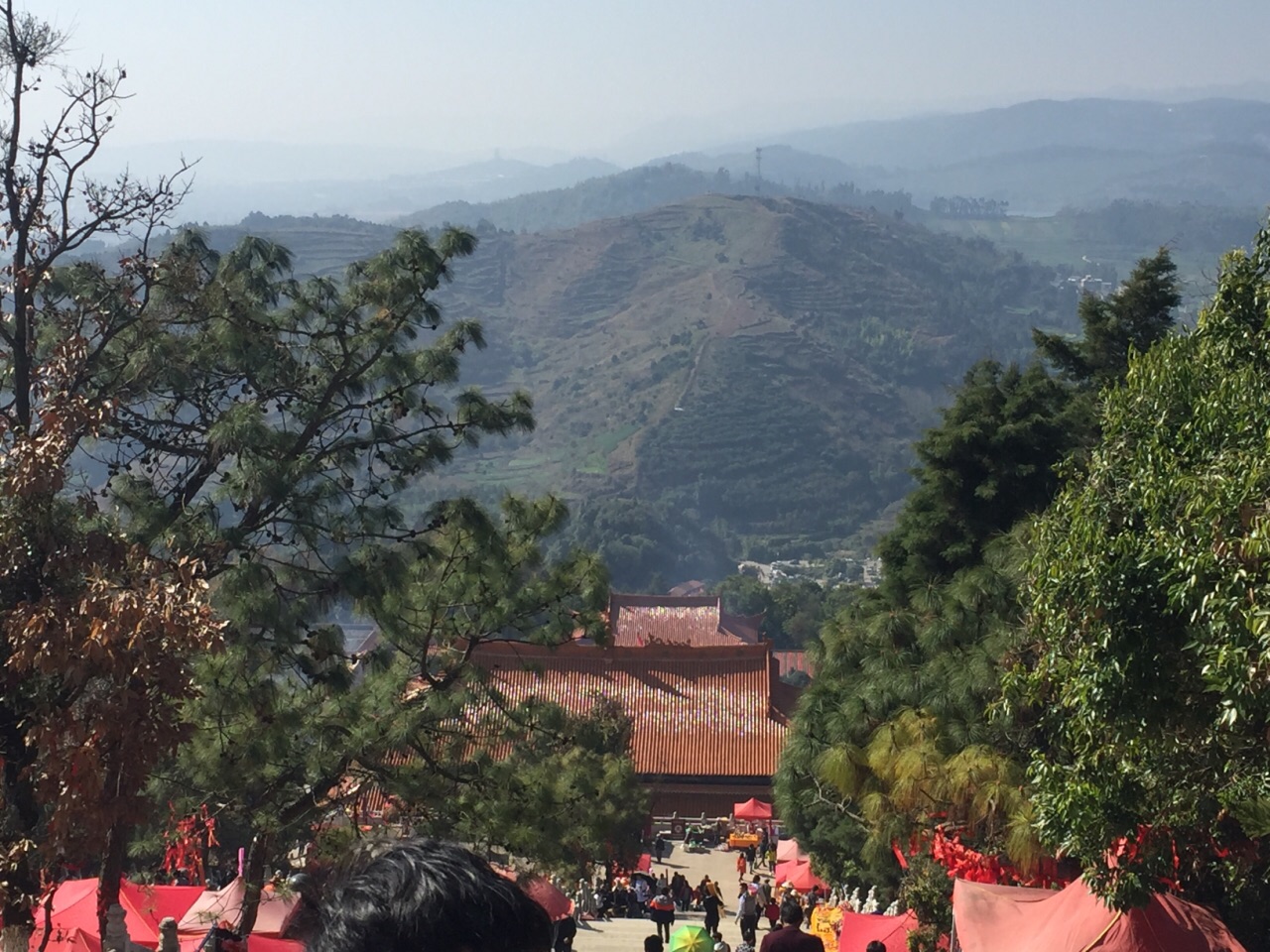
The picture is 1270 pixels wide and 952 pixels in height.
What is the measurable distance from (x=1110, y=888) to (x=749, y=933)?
236 inches

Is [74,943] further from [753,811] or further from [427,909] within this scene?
[753,811]

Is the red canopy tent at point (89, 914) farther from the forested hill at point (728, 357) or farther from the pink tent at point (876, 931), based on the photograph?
the forested hill at point (728, 357)

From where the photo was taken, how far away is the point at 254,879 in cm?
783

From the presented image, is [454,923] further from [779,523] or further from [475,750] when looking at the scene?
[779,523]

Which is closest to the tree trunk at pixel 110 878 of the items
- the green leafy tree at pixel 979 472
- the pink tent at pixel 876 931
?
→ the pink tent at pixel 876 931

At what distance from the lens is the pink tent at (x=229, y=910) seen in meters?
7.89

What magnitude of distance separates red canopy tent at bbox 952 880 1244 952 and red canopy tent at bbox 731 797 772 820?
14647 mm

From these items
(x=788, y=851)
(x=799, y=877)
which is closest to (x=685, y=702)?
(x=788, y=851)

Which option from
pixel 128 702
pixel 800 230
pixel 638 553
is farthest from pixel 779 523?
pixel 128 702

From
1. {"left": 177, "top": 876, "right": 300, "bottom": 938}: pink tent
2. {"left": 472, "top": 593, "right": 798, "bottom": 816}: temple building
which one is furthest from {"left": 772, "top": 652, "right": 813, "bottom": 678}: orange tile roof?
{"left": 177, "top": 876, "right": 300, "bottom": 938}: pink tent

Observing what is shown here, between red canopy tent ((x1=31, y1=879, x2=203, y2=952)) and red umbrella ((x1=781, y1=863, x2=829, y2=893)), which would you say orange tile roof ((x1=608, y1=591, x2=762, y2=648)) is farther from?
red canopy tent ((x1=31, y1=879, x2=203, y2=952))

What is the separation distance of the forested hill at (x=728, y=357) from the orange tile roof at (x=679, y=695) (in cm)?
5075

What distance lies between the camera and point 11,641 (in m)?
4.79

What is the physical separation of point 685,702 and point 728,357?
4155 inches
